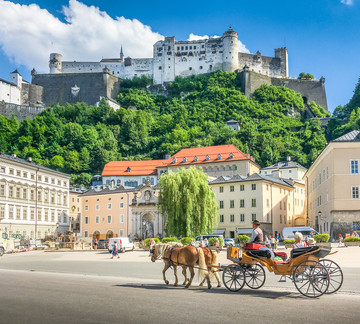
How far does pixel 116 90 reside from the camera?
444ft

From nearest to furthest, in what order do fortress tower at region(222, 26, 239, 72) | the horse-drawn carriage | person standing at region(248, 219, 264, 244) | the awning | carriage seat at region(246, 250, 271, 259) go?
the horse-drawn carriage < carriage seat at region(246, 250, 271, 259) < person standing at region(248, 219, 264, 244) < the awning < fortress tower at region(222, 26, 239, 72)

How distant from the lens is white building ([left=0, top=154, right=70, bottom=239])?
6047 centimetres

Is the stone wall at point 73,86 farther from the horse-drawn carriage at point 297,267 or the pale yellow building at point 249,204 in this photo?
the horse-drawn carriage at point 297,267

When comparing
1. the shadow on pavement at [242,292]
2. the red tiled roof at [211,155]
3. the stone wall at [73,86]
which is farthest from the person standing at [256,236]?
the stone wall at [73,86]

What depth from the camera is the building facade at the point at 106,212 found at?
228ft

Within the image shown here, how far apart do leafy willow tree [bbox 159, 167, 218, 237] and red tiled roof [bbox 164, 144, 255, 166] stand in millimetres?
38040

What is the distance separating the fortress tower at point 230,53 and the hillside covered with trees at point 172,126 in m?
3.74

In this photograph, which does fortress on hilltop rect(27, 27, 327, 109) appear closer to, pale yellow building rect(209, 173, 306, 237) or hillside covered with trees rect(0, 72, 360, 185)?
hillside covered with trees rect(0, 72, 360, 185)

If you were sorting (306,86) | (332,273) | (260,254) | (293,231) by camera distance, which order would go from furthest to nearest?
1. (306,86)
2. (293,231)
3. (260,254)
4. (332,273)

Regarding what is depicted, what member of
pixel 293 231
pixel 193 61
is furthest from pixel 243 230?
pixel 193 61

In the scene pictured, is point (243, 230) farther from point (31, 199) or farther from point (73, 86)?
point (73, 86)

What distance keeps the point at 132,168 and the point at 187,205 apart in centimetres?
4997

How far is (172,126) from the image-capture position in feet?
396

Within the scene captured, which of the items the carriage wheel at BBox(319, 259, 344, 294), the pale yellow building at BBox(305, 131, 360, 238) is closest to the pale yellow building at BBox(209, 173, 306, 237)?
the pale yellow building at BBox(305, 131, 360, 238)
